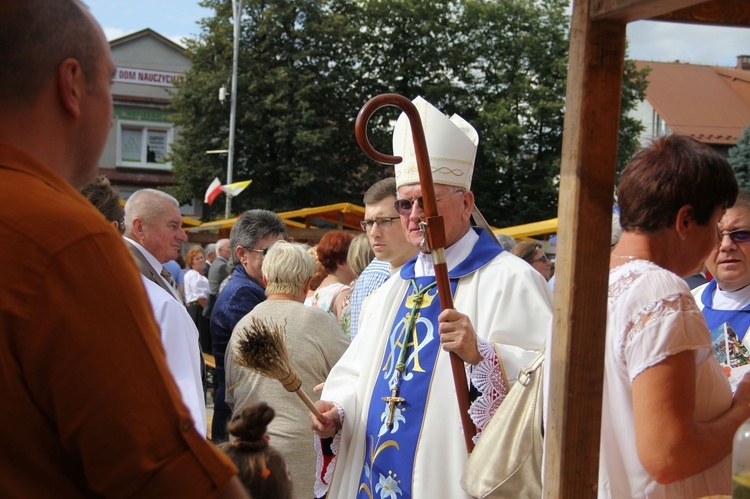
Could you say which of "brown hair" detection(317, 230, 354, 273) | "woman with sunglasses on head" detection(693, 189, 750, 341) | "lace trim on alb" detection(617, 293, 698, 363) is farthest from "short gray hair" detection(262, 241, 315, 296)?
"lace trim on alb" detection(617, 293, 698, 363)

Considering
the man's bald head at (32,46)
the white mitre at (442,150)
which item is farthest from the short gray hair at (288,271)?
the man's bald head at (32,46)

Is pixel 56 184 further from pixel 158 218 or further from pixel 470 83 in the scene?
pixel 470 83

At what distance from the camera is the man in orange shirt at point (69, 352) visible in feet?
3.87

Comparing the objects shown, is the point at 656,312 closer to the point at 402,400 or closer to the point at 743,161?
the point at 402,400

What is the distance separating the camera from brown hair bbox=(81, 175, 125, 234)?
3574 mm

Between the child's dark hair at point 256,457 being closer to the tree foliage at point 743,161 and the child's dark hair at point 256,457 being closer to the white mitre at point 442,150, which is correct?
the white mitre at point 442,150

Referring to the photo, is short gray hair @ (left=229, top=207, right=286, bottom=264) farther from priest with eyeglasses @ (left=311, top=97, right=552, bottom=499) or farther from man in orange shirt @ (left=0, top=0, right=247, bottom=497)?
man in orange shirt @ (left=0, top=0, right=247, bottom=497)

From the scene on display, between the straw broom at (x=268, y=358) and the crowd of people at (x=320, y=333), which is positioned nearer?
the crowd of people at (x=320, y=333)

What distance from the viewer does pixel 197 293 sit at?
1216 centimetres

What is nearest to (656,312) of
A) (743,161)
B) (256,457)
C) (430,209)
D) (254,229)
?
(256,457)

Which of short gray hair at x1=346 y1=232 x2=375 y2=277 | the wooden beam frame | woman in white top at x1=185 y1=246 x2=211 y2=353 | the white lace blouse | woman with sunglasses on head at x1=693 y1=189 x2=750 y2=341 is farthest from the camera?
woman in white top at x1=185 y1=246 x2=211 y2=353

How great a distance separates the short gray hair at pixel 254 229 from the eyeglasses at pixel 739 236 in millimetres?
2963

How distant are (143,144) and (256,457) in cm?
3680

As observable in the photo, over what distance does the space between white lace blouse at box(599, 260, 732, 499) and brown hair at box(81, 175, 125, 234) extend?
2202 mm
